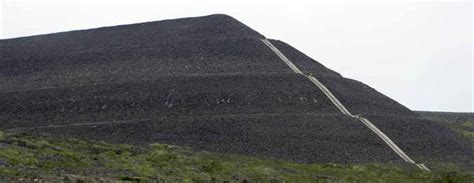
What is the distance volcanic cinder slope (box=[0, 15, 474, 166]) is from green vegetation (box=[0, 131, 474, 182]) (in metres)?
3.96

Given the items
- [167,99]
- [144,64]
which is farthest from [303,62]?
[167,99]

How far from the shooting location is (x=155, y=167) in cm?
3102

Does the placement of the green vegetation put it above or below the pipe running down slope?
below

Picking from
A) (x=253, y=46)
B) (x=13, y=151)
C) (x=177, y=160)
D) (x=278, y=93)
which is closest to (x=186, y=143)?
(x=177, y=160)

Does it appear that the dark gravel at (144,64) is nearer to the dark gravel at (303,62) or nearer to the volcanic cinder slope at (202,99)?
the volcanic cinder slope at (202,99)

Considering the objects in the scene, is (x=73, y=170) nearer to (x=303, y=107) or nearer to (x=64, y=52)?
(x=303, y=107)

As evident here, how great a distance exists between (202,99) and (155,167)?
70.2ft

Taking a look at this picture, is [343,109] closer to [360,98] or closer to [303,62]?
[360,98]

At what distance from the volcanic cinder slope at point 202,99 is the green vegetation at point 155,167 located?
3957mm

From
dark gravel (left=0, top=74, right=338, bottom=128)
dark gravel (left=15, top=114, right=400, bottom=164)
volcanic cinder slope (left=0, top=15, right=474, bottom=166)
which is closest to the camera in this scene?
dark gravel (left=15, top=114, right=400, bottom=164)

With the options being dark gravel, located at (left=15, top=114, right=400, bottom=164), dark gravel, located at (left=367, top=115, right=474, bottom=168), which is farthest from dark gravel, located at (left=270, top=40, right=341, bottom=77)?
dark gravel, located at (left=15, top=114, right=400, bottom=164)

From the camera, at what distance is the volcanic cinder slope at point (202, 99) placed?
4456 cm

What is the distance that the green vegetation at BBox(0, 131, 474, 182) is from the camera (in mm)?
26594

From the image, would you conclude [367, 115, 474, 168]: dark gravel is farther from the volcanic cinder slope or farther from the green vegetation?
the green vegetation
